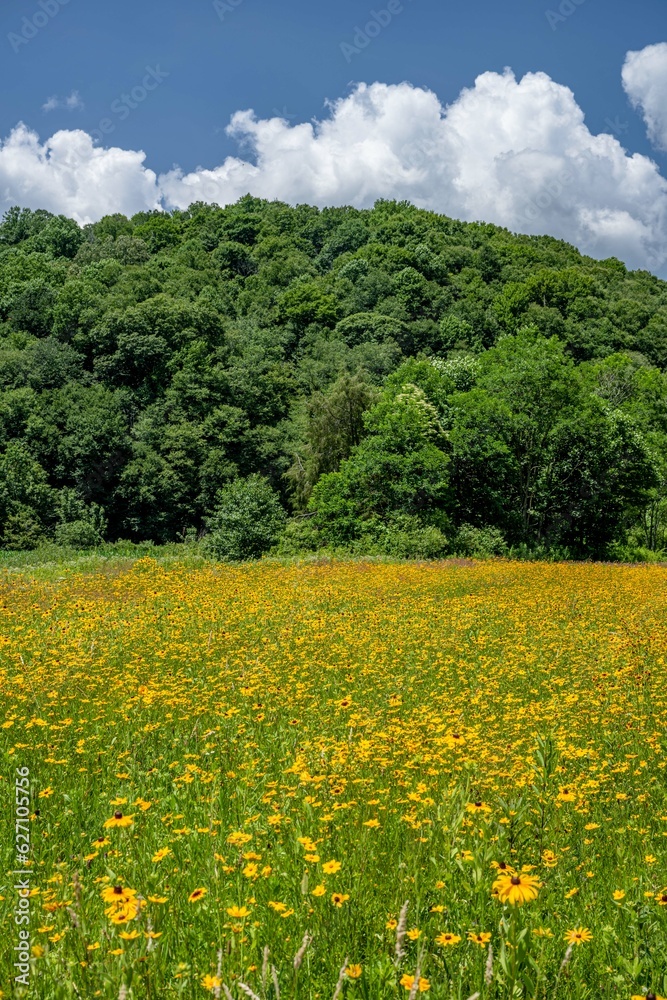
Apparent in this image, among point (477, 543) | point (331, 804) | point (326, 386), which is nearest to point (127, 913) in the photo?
point (331, 804)

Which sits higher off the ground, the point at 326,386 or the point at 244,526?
the point at 326,386

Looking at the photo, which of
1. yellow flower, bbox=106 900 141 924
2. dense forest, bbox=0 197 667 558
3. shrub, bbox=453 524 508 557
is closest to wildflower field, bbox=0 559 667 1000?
yellow flower, bbox=106 900 141 924

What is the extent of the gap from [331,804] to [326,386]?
193 ft

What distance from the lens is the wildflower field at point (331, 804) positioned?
2740 millimetres

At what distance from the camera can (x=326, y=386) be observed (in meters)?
61.7

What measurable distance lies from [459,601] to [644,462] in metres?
25.9

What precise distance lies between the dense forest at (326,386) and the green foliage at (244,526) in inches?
3.3

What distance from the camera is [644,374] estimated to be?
4266 centimetres

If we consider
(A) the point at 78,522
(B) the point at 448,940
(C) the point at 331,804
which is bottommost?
(C) the point at 331,804

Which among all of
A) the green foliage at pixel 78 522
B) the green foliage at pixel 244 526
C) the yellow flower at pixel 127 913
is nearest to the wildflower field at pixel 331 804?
the yellow flower at pixel 127 913

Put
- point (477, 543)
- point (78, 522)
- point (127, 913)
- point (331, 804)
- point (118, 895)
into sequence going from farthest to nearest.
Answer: point (78, 522) < point (477, 543) < point (331, 804) < point (118, 895) < point (127, 913)

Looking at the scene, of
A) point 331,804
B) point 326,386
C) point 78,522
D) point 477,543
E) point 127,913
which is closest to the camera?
point 127,913

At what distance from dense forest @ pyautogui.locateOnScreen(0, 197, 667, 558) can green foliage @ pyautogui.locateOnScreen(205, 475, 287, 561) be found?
8 cm

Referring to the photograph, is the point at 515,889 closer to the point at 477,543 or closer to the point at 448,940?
the point at 448,940
